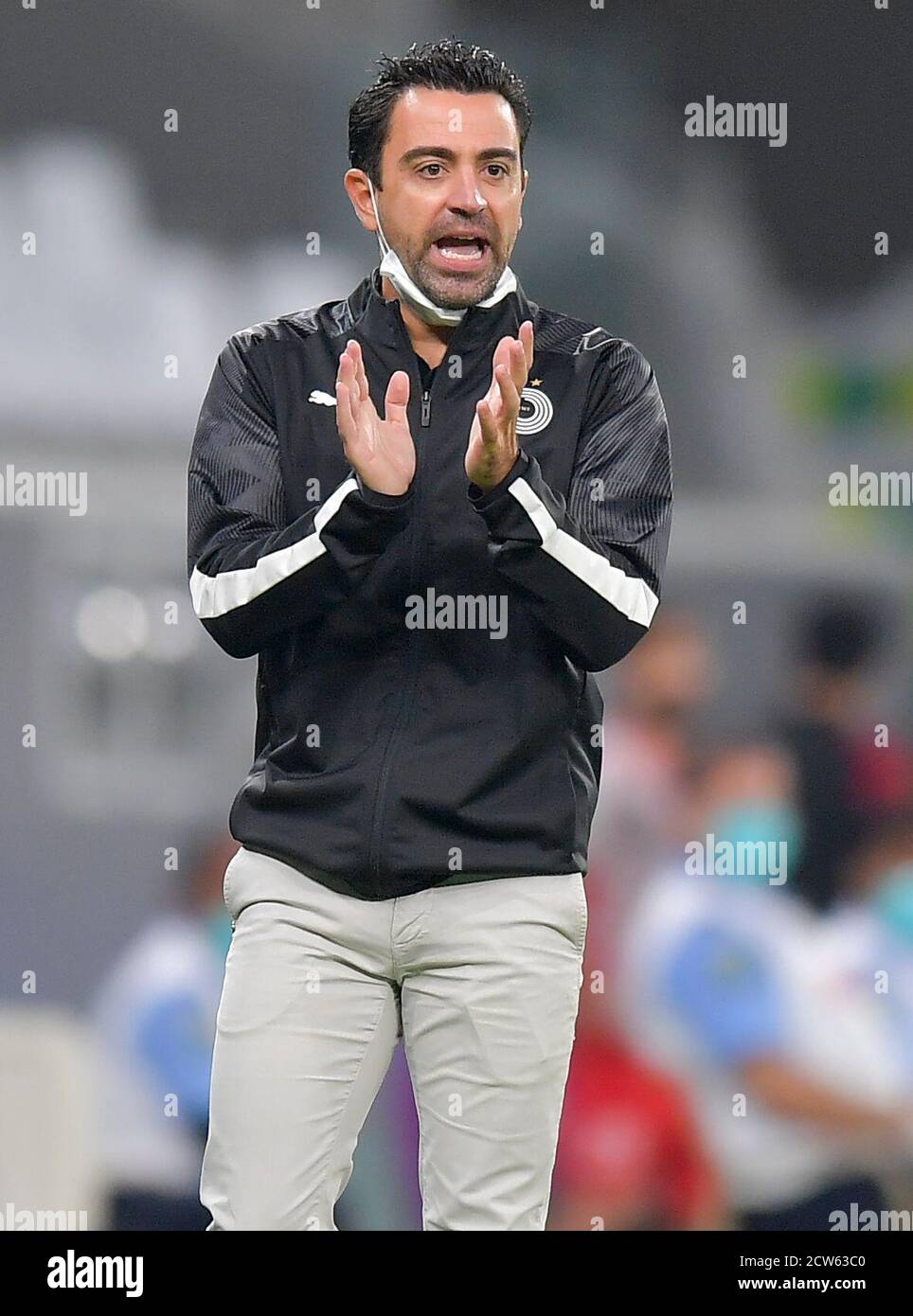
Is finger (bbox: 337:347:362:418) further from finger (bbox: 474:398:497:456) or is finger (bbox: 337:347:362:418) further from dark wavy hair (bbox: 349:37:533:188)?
dark wavy hair (bbox: 349:37:533:188)

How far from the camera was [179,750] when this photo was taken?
2.74 metres

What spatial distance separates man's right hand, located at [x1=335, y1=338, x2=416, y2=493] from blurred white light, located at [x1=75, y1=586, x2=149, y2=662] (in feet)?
3.76

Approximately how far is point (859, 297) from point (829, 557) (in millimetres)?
412

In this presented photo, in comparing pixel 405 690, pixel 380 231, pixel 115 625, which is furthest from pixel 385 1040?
pixel 115 625

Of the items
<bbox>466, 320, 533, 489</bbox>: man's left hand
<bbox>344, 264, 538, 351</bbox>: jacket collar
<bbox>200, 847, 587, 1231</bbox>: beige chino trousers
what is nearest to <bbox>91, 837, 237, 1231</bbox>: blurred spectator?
<bbox>200, 847, 587, 1231</bbox>: beige chino trousers

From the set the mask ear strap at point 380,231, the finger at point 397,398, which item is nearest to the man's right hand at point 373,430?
the finger at point 397,398

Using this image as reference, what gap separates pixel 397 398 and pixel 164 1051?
4.57 ft

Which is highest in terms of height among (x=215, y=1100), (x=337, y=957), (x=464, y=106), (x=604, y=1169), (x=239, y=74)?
(x=239, y=74)

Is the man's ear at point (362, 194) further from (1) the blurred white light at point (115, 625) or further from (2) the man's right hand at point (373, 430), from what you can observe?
(1) the blurred white light at point (115, 625)

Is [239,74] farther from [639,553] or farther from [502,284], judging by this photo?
[639,553]

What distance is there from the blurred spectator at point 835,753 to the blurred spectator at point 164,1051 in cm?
89

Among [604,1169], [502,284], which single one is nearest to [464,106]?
[502,284]

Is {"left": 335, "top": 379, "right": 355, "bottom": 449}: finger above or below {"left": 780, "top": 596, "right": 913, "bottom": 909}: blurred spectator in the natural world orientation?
above

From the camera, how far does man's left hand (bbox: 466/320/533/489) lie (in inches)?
62.5
